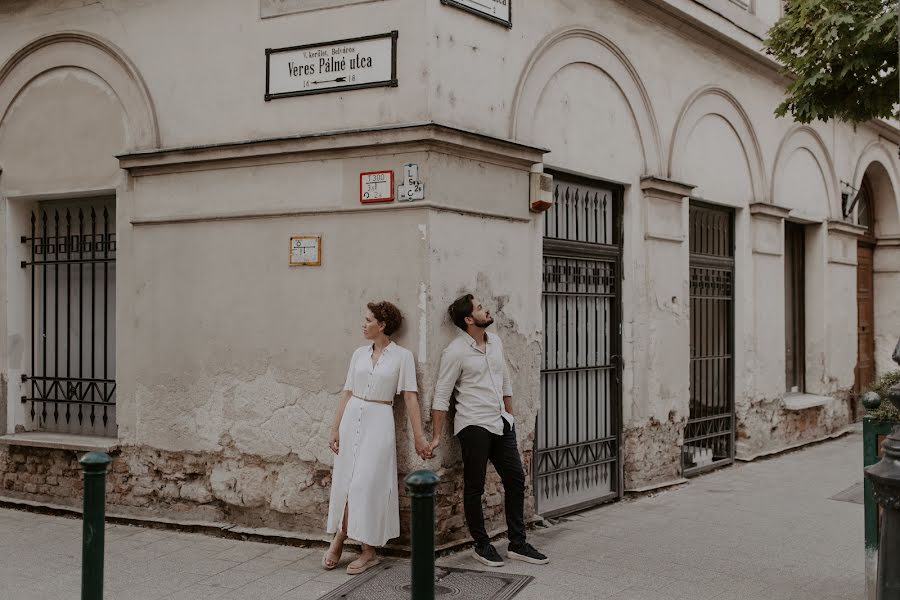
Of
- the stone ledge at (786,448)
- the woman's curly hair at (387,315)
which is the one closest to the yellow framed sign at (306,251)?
the woman's curly hair at (387,315)

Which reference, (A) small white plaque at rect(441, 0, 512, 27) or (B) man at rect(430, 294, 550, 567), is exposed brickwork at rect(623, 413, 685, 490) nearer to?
(B) man at rect(430, 294, 550, 567)

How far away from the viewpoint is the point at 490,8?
6969 millimetres

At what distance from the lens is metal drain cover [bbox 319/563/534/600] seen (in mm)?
5668

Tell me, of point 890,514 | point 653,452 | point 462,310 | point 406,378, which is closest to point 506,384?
point 462,310

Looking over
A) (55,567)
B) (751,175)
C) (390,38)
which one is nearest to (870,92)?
(751,175)

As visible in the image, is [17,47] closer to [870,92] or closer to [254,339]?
[254,339]

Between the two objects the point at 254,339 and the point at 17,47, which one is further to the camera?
the point at 17,47

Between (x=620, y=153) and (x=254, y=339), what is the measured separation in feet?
12.3

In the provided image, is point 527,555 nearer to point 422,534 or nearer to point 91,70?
point 422,534

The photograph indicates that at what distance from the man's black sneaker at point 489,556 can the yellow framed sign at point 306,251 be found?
2.26 meters

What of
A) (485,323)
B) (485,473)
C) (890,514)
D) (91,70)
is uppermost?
(91,70)

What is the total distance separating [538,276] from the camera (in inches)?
296

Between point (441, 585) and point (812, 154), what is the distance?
9.48 m

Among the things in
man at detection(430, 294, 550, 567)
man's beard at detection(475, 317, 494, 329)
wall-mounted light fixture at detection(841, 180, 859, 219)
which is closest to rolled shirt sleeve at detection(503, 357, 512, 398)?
man at detection(430, 294, 550, 567)
